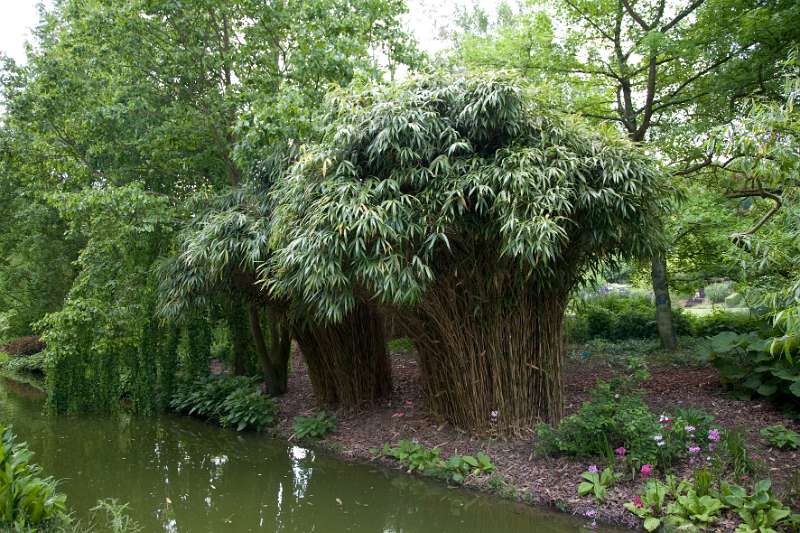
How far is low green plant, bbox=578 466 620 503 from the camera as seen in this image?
4.71 meters

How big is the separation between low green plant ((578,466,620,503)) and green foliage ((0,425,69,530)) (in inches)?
143

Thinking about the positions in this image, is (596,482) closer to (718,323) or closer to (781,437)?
(781,437)

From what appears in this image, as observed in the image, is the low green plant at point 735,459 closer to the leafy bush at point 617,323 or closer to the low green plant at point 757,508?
the low green plant at point 757,508

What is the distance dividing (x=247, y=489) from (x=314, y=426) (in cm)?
161

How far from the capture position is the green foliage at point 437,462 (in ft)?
17.9

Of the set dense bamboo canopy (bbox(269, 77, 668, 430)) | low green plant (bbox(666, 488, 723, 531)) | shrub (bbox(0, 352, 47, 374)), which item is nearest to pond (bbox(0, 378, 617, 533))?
low green plant (bbox(666, 488, 723, 531))

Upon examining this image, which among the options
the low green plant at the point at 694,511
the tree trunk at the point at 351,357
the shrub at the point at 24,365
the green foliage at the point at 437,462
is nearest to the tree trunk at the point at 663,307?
the tree trunk at the point at 351,357

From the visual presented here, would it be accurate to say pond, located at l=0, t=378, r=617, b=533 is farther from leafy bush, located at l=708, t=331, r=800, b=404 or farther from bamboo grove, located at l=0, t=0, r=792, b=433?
leafy bush, located at l=708, t=331, r=800, b=404

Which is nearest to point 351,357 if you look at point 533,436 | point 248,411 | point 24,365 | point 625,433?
point 248,411

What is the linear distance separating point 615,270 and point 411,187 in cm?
227

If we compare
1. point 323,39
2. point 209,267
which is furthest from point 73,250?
point 323,39

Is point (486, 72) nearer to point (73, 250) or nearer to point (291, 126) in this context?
point (291, 126)

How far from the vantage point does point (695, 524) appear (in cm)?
412

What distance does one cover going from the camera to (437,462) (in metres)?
5.72
